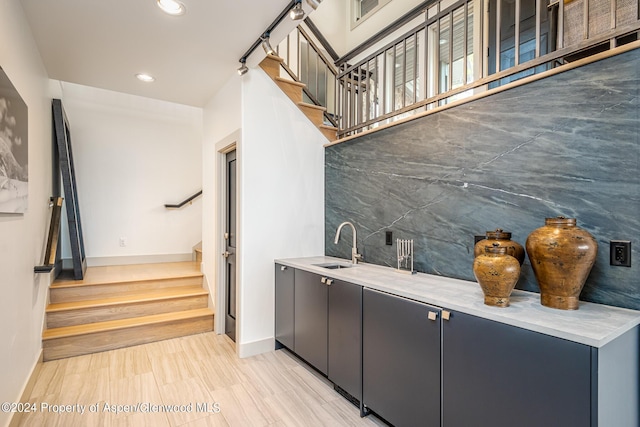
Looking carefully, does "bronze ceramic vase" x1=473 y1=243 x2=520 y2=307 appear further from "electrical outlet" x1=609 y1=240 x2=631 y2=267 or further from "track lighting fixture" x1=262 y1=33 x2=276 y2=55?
"track lighting fixture" x1=262 y1=33 x2=276 y2=55

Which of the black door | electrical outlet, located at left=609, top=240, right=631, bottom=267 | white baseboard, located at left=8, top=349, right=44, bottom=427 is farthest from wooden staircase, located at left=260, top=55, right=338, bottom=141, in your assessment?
white baseboard, located at left=8, top=349, right=44, bottom=427

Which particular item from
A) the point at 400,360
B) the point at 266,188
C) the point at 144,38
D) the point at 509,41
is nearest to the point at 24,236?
the point at 144,38

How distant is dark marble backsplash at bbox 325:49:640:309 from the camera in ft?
4.86

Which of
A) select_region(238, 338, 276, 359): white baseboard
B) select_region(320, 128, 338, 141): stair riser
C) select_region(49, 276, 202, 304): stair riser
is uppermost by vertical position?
select_region(320, 128, 338, 141): stair riser

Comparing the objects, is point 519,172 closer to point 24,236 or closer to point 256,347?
point 256,347

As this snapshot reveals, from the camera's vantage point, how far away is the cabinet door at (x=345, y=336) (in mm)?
2162

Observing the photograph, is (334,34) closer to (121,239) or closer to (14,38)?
(14,38)

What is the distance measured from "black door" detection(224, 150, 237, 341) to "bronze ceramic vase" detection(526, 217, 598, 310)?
2.63 m

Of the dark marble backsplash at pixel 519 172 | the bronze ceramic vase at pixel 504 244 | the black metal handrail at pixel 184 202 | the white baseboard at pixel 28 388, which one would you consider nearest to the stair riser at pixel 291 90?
the dark marble backsplash at pixel 519 172

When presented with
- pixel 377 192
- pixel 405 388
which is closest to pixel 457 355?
pixel 405 388

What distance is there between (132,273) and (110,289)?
0.59 meters

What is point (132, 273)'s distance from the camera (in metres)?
4.16

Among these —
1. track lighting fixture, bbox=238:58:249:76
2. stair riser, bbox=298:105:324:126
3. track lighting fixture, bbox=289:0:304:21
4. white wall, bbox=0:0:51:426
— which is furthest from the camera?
stair riser, bbox=298:105:324:126

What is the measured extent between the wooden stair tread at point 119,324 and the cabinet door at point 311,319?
1.35m
